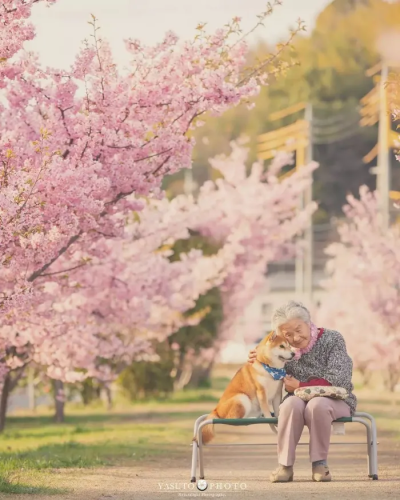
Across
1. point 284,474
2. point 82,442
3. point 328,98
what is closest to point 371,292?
point 82,442

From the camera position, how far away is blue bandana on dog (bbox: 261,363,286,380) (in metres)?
9.52

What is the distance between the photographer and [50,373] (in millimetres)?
18312

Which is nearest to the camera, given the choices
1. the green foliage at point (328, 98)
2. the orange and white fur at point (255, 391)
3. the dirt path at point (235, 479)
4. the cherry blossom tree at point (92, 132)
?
the dirt path at point (235, 479)

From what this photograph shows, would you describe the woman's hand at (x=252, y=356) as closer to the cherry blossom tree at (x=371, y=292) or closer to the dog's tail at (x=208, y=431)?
the dog's tail at (x=208, y=431)

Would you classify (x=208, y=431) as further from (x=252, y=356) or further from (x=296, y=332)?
(x=296, y=332)

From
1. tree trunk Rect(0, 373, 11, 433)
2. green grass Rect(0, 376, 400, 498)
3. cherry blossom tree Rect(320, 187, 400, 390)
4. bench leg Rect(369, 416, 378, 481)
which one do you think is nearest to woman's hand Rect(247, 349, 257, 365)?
bench leg Rect(369, 416, 378, 481)

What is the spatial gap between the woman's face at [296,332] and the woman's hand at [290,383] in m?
0.26

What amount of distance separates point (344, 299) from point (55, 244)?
22.5 metres

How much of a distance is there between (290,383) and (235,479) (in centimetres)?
122

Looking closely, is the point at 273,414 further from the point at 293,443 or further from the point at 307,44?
the point at 307,44

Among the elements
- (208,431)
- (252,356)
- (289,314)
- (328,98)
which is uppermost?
(328,98)

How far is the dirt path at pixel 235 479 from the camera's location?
8.81 metres

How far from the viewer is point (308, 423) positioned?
9.18 m

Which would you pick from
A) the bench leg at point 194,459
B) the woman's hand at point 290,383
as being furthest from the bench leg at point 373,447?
the bench leg at point 194,459
